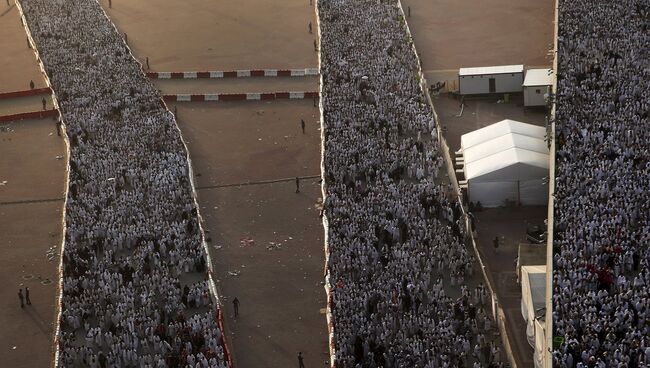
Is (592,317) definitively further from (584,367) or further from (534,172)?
(534,172)

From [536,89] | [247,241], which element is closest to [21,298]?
[247,241]

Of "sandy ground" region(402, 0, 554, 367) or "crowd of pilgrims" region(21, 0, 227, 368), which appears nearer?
"crowd of pilgrims" region(21, 0, 227, 368)

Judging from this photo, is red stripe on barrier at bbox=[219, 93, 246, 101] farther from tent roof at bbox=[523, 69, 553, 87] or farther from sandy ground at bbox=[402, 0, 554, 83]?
tent roof at bbox=[523, 69, 553, 87]

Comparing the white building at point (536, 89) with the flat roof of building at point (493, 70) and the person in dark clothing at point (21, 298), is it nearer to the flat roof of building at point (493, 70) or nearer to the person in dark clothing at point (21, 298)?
the flat roof of building at point (493, 70)

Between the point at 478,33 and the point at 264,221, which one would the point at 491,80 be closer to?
the point at 478,33

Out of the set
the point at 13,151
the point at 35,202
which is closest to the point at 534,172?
the point at 35,202

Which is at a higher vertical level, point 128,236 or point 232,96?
point 232,96

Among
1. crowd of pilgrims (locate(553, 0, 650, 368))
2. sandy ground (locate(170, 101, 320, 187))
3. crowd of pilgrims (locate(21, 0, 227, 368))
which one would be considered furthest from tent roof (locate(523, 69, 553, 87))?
crowd of pilgrims (locate(21, 0, 227, 368))
